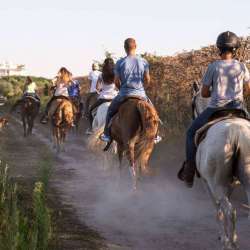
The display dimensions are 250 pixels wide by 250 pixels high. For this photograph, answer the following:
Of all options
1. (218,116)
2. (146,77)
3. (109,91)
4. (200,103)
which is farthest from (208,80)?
(109,91)

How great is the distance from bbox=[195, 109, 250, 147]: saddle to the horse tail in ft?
11.7

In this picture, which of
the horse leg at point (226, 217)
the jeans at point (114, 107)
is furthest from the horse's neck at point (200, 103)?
the horse leg at point (226, 217)

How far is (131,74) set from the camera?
10.5 m

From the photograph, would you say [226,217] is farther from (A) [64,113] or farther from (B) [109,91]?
(A) [64,113]

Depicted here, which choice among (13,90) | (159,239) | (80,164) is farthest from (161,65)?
(13,90)

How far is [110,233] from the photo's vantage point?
769 centimetres

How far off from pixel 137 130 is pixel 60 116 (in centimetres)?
792

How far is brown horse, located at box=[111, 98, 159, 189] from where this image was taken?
10383 millimetres

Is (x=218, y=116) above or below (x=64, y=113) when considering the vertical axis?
above

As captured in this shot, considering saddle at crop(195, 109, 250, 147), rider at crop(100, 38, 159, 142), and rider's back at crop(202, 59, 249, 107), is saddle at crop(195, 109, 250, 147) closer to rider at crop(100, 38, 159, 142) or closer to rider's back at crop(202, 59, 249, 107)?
rider's back at crop(202, 59, 249, 107)

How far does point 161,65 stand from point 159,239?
1014 cm

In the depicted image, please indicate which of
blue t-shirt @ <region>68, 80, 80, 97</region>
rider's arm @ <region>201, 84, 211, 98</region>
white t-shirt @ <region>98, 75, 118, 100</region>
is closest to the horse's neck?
rider's arm @ <region>201, 84, 211, 98</region>

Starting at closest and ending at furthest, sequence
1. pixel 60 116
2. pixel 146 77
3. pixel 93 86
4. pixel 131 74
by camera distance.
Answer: pixel 131 74
pixel 146 77
pixel 60 116
pixel 93 86

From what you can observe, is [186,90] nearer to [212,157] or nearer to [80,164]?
[80,164]
